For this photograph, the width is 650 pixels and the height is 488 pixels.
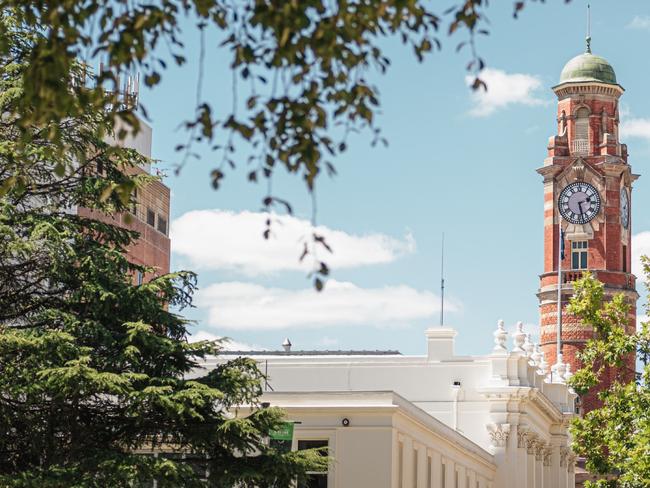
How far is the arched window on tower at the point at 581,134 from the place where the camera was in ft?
386

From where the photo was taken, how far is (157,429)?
30172 mm

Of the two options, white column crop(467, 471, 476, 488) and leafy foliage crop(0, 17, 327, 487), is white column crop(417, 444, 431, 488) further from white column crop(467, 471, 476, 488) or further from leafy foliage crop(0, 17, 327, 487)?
leafy foliage crop(0, 17, 327, 487)

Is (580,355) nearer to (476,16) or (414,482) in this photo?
(414,482)

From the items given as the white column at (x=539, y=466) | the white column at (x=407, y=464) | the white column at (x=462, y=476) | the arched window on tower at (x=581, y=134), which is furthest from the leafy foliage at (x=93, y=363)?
the arched window on tower at (x=581, y=134)

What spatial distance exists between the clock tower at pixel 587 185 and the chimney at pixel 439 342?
51.0 metres

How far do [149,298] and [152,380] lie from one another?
181 centimetres

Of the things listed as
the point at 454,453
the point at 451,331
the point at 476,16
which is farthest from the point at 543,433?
the point at 476,16

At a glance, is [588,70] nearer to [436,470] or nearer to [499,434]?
[499,434]

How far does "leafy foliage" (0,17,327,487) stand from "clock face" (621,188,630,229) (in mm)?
90089

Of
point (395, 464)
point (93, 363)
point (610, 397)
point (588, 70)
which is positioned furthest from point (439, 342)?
point (588, 70)

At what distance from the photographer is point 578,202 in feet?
384

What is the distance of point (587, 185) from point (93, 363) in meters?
90.8

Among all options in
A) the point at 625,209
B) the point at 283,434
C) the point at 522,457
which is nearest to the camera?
the point at 283,434

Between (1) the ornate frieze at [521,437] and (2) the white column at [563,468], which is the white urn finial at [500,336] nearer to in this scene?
(1) the ornate frieze at [521,437]
